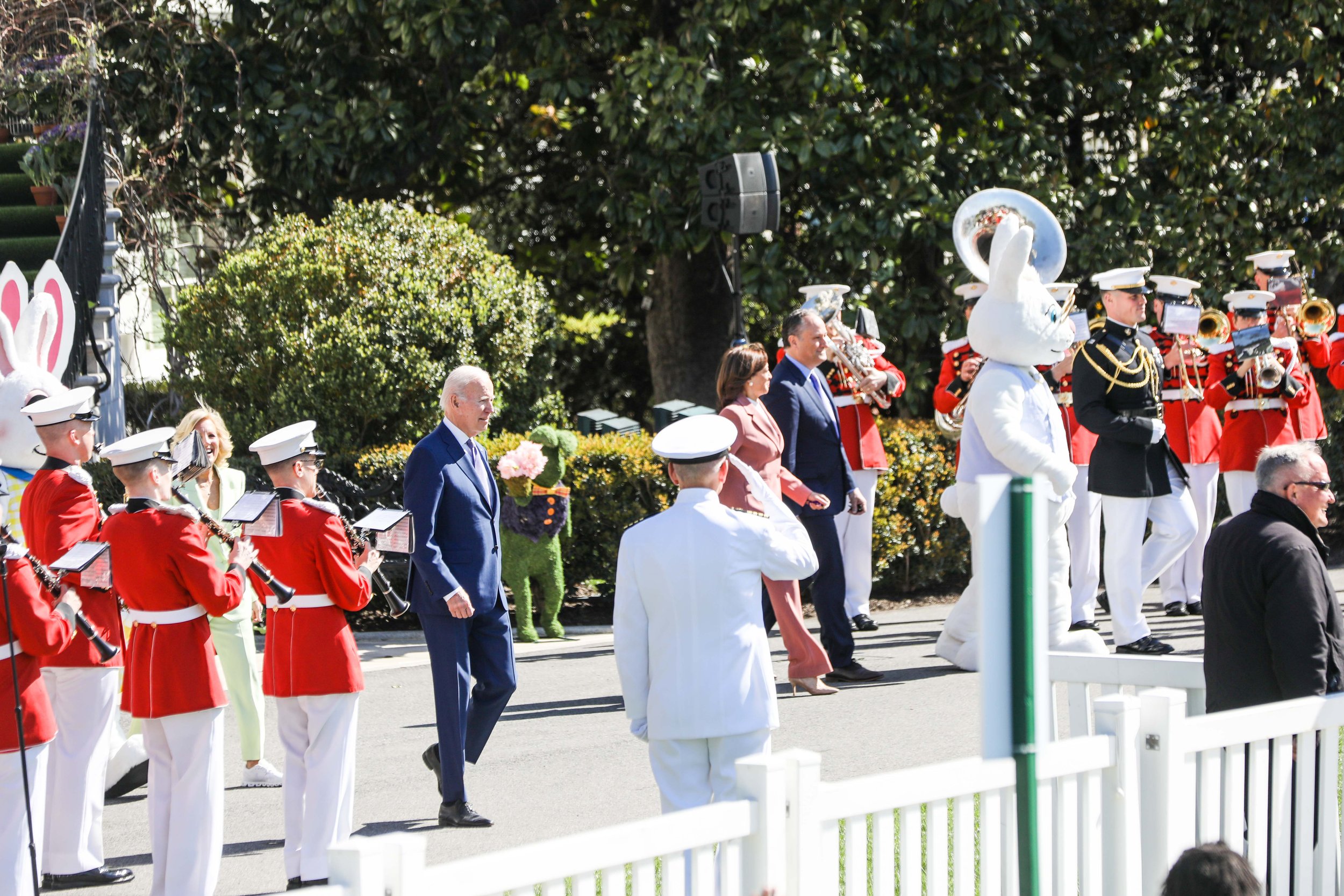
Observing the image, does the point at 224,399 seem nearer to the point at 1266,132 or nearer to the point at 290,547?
the point at 290,547

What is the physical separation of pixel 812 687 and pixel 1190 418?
162 inches

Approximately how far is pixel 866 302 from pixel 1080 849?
9611mm

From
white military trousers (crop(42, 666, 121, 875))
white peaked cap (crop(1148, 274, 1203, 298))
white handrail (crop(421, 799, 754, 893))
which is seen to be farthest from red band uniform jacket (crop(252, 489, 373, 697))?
white peaked cap (crop(1148, 274, 1203, 298))

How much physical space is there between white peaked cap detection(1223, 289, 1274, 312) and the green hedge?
8.25ft

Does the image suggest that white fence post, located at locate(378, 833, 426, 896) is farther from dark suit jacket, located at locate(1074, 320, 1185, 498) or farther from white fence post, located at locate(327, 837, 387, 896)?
dark suit jacket, located at locate(1074, 320, 1185, 498)

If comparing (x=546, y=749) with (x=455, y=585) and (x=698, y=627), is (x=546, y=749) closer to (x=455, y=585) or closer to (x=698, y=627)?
(x=455, y=585)

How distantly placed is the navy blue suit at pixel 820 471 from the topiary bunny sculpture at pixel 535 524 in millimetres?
1663

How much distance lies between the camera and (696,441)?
4.84m

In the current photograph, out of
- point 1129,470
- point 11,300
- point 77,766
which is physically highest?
point 11,300

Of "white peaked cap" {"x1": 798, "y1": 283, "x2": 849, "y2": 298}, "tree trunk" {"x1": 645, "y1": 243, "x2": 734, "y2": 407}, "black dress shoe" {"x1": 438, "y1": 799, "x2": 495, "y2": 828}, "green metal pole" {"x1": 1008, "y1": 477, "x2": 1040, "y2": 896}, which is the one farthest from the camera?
"tree trunk" {"x1": 645, "y1": 243, "x2": 734, "y2": 407}

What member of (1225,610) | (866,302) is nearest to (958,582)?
(866,302)

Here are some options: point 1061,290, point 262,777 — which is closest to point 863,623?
point 1061,290

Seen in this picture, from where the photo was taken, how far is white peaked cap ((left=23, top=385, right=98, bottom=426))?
5.79 meters

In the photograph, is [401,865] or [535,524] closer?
[401,865]
